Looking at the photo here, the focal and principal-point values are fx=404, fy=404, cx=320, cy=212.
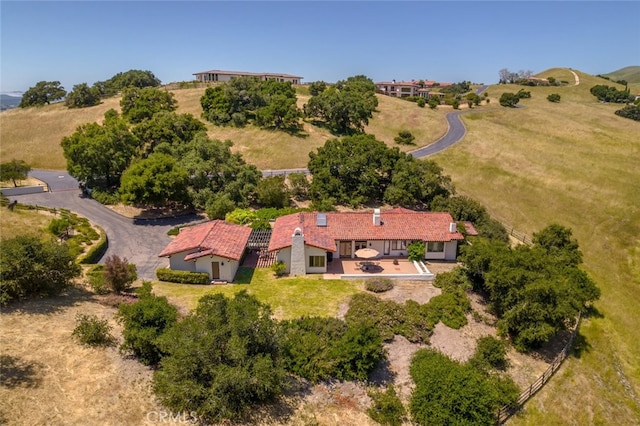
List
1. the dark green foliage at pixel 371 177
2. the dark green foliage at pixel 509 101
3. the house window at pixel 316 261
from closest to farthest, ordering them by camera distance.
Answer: the house window at pixel 316 261 → the dark green foliage at pixel 371 177 → the dark green foliage at pixel 509 101

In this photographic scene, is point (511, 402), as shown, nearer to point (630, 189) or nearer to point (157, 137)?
point (630, 189)

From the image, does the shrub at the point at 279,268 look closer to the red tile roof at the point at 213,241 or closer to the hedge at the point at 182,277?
the red tile roof at the point at 213,241

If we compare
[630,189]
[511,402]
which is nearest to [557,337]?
[511,402]

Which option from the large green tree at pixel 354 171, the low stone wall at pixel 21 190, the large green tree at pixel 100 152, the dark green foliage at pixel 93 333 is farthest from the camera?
the low stone wall at pixel 21 190

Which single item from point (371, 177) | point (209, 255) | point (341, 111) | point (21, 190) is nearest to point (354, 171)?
point (371, 177)

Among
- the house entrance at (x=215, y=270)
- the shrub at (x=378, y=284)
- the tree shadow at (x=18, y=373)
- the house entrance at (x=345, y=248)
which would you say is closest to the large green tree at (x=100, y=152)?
the house entrance at (x=215, y=270)

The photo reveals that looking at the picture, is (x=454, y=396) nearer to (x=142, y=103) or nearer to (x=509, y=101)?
(x=142, y=103)

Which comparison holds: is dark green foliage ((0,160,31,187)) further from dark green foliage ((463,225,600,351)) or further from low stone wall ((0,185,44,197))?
dark green foliage ((463,225,600,351))
